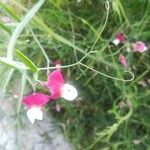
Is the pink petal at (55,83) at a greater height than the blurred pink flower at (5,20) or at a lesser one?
lesser

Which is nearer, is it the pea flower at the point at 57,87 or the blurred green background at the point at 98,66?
the pea flower at the point at 57,87

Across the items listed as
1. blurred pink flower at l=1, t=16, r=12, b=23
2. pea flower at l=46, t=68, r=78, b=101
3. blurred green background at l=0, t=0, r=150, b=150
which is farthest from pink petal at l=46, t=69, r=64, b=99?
blurred pink flower at l=1, t=16, r=12, b=23

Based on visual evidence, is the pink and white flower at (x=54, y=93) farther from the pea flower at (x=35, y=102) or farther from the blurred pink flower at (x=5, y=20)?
the blurred pink flower at (x=5, y=20)

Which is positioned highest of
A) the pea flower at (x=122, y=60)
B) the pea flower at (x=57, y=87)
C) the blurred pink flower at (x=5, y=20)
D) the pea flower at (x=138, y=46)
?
the blurred pink flower at (x=5, y=20)

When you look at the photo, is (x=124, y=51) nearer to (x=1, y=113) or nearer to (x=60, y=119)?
(x=60, y=119)

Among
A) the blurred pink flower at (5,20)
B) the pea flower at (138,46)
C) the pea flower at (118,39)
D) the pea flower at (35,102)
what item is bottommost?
the pea flower at (35,102)

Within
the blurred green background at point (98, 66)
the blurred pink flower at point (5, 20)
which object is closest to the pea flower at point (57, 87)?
the blurred green background at point (98, 66)

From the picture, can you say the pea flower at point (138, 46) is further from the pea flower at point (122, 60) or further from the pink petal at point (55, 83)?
the pink petal at point (55, 83)

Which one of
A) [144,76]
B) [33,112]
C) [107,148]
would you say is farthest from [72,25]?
[33,112]

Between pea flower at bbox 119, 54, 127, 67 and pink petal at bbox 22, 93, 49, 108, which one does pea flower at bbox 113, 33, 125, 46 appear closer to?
pea flower at bbox 119, 54, 127, 67

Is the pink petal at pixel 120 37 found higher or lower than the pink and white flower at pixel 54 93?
higher

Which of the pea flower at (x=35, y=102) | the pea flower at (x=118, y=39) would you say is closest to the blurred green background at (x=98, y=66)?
the pea flower at (x=118, y=39)
